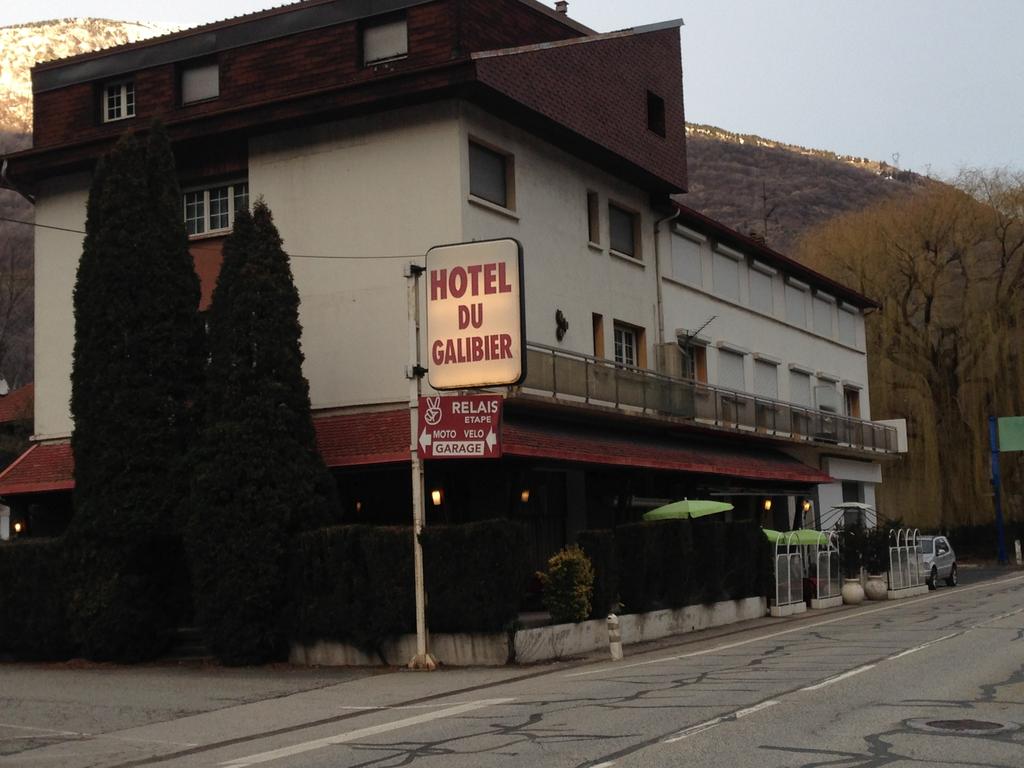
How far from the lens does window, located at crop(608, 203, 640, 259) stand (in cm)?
3178

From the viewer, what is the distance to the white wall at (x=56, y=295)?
29234mm

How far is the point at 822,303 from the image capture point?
45.8 metres

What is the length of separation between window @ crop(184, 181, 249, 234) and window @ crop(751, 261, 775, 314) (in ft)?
58.7

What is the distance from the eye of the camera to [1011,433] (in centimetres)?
4897

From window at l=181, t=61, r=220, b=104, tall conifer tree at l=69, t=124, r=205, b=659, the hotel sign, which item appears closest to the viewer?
the hotel sign

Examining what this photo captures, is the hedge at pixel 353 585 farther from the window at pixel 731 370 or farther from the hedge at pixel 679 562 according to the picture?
the window at pixel 731 370

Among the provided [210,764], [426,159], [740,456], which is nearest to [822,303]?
[740,456]

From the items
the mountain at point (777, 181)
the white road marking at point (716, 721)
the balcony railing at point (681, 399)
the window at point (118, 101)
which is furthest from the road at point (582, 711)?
the mountain at point (777, 181)

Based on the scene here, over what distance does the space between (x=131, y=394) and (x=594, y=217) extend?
41.1 ft

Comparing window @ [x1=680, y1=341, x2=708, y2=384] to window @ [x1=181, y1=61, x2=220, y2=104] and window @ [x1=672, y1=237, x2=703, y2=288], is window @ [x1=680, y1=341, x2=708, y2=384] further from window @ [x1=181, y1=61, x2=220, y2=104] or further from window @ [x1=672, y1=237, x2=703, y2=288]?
window @ [x1=181, y1=61, x2=220, y2=104]

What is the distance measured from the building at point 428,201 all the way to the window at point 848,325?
49.9ft

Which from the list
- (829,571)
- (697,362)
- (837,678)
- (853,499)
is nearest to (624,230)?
(697,362)

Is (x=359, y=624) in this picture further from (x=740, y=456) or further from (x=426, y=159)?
(x=740, y=456)

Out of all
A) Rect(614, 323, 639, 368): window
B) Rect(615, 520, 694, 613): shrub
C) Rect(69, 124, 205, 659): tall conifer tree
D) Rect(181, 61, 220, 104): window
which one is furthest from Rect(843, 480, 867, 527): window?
Rect(69, 124, 205, 659): tall conifer tree
